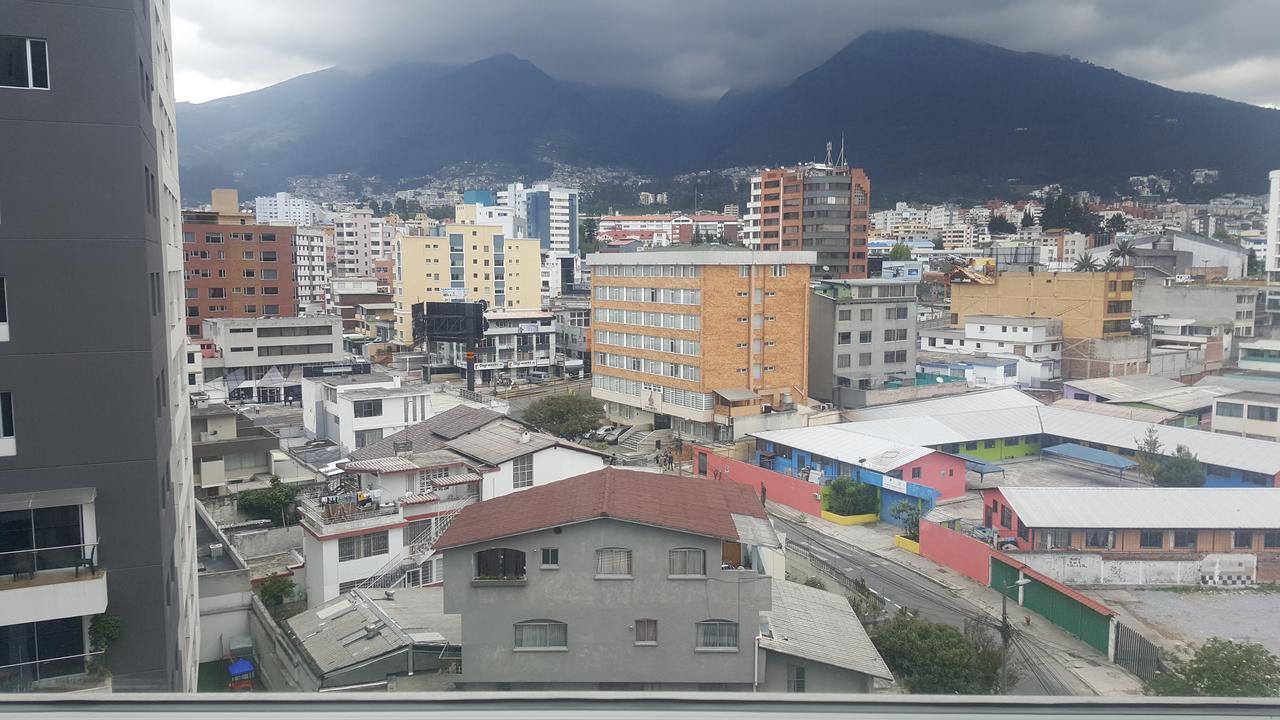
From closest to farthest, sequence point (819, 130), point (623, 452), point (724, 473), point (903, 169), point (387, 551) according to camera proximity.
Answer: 1. point (387, 551)
2. point (724, 473)
3. point (623, 452)
4. point (903, 169)
5. point (819, 130)

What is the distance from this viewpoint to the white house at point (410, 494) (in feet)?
18.9

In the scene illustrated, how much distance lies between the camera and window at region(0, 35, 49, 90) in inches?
84.0

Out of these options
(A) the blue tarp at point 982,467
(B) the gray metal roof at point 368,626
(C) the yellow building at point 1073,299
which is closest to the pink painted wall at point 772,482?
(A) the blue tarp at point 982,467

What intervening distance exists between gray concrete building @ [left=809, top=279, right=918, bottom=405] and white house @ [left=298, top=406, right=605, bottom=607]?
23.7 ft

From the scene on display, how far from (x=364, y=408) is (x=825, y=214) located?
54.2 ft

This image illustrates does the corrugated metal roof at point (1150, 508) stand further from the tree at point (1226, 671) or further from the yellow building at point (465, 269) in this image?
the yellow building at point (465, 269)

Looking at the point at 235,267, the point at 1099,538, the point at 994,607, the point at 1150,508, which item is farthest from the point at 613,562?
the point at 235,267

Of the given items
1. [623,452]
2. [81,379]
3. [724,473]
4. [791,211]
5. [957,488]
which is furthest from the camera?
[791,211]

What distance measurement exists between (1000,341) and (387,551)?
13377 mm

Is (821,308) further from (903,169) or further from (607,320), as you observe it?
(903,169)

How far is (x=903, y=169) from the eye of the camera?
36719mm

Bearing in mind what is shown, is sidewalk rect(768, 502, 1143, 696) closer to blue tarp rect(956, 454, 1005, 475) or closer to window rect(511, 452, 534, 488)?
blue tarp rect(956, 454, 1005, 475)

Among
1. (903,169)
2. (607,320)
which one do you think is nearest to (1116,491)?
(607,320)

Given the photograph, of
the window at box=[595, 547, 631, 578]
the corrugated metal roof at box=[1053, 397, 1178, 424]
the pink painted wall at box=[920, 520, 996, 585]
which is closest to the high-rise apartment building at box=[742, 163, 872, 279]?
the corrugated metal roof at box=[1053, 397, 1178, 424]
